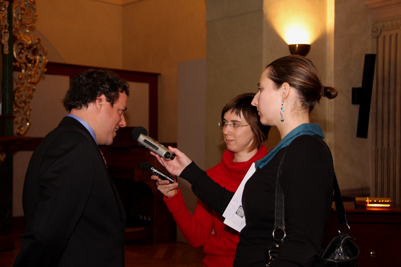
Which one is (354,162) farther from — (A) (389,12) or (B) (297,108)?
(B) (297,108)

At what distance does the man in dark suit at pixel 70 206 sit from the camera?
4.84 ft

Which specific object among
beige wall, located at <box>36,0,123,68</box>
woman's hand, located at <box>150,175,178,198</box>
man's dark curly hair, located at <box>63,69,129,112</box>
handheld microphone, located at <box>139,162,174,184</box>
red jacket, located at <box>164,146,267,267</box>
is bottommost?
red jacket, located at <box>164,146,267,267</box>

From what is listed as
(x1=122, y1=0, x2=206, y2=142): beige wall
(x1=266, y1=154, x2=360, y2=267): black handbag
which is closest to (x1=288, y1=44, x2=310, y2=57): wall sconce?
(x1=266, y1=154, x2=360, y2=267): black handbag

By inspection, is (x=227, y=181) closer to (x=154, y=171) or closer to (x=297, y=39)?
(x=154, y=171)

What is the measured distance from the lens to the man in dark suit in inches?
58.1

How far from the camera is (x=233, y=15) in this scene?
3.62 meters

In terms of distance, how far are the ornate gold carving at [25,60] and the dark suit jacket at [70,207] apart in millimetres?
4589

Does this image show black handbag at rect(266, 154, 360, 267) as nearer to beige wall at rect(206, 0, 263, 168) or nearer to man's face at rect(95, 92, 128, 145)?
man's face at rect(95, 92, 128, 145)

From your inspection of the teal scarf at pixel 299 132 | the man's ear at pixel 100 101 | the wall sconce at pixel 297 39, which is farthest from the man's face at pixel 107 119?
the wall sconce at pixel 297 39

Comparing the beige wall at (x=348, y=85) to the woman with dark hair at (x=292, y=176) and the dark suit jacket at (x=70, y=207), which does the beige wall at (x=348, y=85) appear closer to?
the woman with dark hair at (x=292, y=176)

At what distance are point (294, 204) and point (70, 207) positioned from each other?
31.2 inches

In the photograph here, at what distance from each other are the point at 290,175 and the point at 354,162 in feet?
10.2

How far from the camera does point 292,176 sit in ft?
4.22

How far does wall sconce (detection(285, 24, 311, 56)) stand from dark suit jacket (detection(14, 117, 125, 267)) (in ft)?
7.73
